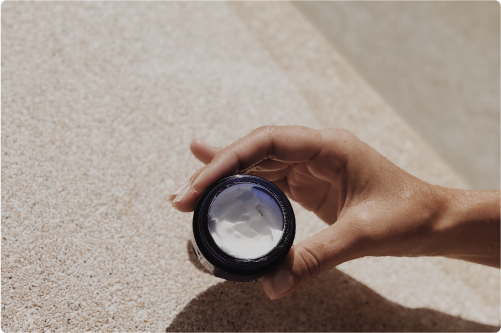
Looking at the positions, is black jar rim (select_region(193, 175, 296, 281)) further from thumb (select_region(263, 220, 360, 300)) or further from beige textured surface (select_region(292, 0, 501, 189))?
beige textured surface (select_region(292, 0, 501, 189))

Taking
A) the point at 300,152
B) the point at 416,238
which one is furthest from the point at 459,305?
the point at 300,152

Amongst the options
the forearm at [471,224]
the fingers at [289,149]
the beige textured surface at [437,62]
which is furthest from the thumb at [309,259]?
the beige textured surface at [437,62]

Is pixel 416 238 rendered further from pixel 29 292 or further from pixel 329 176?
pixel 29 292

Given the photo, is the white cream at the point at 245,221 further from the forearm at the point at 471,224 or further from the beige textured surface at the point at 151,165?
the forearm at the point at 471,224

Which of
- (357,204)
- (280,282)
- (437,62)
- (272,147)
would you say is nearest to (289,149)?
(272,147)

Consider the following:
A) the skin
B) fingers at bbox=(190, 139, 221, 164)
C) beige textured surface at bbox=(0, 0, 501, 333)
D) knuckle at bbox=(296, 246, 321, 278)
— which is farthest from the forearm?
fingers at bbox=(190, 139, 221, 164)

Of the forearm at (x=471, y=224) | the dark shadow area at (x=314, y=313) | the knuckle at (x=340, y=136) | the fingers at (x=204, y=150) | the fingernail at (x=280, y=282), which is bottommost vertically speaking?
the dark shadow area at (x=314, y=313)

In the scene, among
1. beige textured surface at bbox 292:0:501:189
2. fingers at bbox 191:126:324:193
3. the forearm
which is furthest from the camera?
beige textured surface at bbox 292:0:501:189

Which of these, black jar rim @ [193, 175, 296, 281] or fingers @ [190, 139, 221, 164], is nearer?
black jar rim @ [193, 175, 296, 281]
